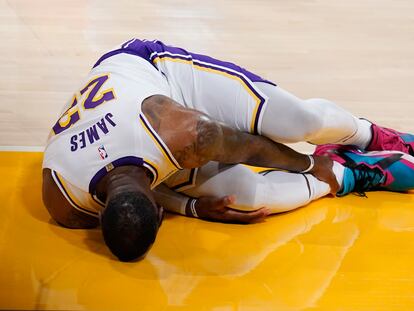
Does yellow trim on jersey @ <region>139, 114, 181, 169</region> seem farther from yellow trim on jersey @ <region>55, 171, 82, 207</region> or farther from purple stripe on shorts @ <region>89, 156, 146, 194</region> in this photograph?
yellow trim on jersey @ <region>55, 171, 82, 207</region>

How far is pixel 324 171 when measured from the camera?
196cm

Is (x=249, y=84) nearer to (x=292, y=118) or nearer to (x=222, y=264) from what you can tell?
(x=292, y=118)

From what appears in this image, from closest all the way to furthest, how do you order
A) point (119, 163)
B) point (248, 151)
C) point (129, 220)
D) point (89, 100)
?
point (129, 220), point (119, 163), point (89, 100), point (248, 151)

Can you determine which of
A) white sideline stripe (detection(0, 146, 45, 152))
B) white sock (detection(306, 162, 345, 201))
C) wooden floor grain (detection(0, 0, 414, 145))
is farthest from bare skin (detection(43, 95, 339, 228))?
wooden floor grain (detection(0, 0, 414, 145))

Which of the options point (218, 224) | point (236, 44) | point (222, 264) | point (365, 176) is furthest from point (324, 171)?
point (236, 44)

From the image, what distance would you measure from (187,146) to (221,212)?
13.6 inches

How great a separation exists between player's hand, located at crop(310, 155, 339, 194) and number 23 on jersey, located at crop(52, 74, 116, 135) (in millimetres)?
711

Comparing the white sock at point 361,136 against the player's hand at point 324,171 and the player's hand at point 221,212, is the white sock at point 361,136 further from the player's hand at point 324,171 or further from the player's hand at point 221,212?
the player's hand at point 221,212

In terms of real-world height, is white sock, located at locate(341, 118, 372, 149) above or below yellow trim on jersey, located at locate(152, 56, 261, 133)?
below

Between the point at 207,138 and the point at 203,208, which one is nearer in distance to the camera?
the point at 207,138

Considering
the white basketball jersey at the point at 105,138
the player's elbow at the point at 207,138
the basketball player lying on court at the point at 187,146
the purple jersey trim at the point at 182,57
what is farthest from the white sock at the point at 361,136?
the white basketball jersey at the point at 105,138

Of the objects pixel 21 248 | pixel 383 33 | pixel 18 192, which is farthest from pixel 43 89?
pixel 383 33

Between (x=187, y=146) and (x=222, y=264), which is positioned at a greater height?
Answer: (x=187, y=146)

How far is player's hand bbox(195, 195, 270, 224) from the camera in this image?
5.93ft
